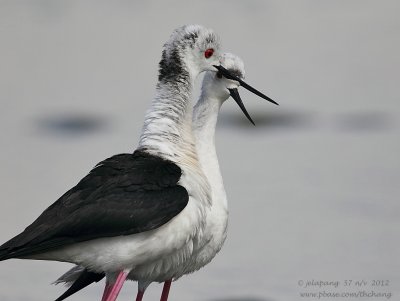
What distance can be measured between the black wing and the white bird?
64 cm

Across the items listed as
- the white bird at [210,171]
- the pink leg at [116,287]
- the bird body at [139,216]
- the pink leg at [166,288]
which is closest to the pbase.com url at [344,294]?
the pink leg at [166,288]

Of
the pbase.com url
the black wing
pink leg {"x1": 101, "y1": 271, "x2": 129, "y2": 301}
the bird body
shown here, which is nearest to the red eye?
the bird body

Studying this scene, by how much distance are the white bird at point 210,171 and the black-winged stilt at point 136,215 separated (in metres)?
0.26

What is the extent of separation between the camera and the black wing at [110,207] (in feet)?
34.6

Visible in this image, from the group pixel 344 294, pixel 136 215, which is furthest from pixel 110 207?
pixel 344 294

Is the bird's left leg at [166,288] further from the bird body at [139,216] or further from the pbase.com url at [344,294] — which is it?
the pbase.com url at [344,294]

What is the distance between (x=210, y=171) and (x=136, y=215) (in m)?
1.29

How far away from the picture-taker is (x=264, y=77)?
19.5 m

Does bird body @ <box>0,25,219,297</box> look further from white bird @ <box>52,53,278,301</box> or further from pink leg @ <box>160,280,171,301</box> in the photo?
pink leg @ <box>160,280,171,301</box>

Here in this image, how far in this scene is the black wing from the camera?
34.6ft

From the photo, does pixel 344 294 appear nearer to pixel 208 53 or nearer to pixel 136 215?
pixel 208 53

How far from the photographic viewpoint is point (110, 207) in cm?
Answer: 1070

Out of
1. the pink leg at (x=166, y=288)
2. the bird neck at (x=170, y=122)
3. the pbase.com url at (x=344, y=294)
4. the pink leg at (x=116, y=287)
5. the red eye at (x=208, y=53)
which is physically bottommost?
the pink leg at (x=116, y=287)

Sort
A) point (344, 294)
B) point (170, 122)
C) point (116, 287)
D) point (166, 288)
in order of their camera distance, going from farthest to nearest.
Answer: point (344, 294) < point (166, 288) < point (170, 122) < point (116, 287)
